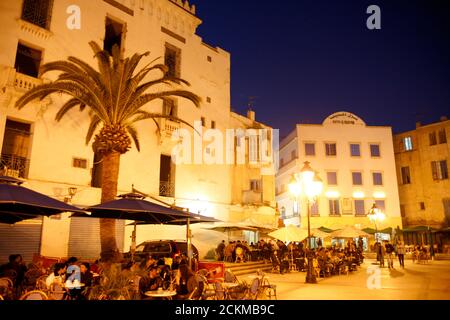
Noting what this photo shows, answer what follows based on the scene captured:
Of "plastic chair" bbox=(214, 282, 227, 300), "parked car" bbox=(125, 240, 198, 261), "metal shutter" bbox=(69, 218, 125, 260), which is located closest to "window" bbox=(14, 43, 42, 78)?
"metal shutter" bbox=(69, 218, 125, 260)

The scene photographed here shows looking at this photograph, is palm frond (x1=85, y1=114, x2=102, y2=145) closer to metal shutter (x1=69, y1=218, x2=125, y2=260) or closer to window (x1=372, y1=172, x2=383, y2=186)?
metal shutter (x1=69, y1=218, x2=125, y2=260)

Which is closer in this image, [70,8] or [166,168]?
[70,8]

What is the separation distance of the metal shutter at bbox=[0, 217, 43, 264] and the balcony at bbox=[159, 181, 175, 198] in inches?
308

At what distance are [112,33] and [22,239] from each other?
46.6 ft

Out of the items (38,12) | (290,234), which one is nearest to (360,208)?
(290,234)

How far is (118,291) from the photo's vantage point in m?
8.30

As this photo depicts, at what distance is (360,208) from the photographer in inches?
1542

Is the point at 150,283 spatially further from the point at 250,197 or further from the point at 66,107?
the point at 250,197

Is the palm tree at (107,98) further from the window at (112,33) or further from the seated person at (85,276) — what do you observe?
the window at (112,33)
